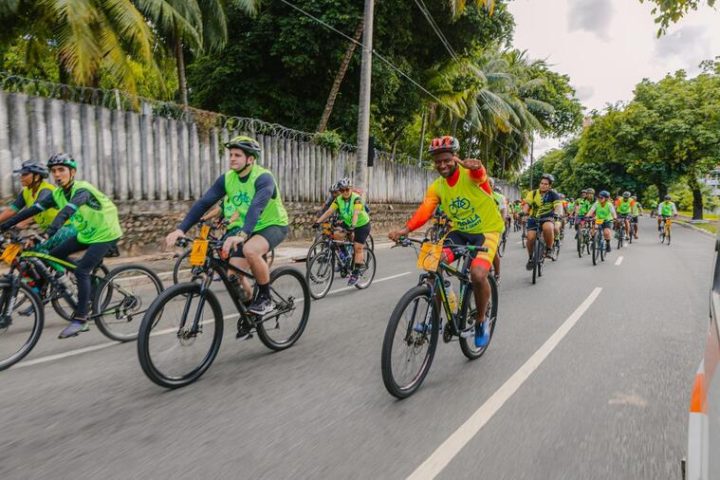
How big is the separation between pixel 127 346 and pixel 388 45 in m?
17.8

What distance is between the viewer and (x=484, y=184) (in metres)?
4.66

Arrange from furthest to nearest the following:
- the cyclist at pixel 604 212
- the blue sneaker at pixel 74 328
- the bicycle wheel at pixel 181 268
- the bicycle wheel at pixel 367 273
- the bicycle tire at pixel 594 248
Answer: the cyclist at pixel 604 212
the bicycle tire at pixel 594 248
the bicycle wheel at pixel 367 273
the bicycle wheel at pixel 181 268
the blue sneaker at pixel 74 328

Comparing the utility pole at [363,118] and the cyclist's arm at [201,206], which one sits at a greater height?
the utility pole at [363,118]

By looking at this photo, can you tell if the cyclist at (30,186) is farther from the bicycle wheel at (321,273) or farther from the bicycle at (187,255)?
the bicycle wheel at (321,273)

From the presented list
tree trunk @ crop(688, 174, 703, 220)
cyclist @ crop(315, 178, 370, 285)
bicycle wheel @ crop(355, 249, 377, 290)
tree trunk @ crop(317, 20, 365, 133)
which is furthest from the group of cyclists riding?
tree trunk @ crop(688, 174, 703, 220)

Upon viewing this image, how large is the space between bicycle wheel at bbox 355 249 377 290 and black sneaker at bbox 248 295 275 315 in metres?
4.10

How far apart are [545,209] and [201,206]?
813 cm

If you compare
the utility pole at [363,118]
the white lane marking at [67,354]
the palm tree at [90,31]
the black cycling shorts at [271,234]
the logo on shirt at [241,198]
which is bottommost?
the white lane marking at [67,354]

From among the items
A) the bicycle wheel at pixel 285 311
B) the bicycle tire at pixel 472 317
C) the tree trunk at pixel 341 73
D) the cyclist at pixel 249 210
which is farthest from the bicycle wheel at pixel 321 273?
the tree trunk at pixel 341 73

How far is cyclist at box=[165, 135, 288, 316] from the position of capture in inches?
177

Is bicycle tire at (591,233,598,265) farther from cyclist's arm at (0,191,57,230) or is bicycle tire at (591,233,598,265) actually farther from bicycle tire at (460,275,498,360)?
cyclist's arm at (0,191,57,230)

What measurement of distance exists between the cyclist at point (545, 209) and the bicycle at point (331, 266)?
368cm

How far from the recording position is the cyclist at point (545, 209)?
10625mm

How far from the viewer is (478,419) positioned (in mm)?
3525
